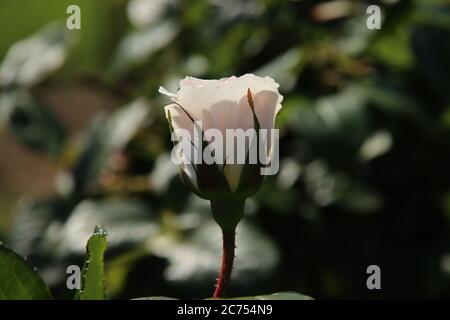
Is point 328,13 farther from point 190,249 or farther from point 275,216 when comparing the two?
point 190,249

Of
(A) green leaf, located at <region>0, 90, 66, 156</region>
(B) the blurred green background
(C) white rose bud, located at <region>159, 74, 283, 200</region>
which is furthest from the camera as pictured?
(A) green leaf, located at <region>0, 90, 66, 156</region>

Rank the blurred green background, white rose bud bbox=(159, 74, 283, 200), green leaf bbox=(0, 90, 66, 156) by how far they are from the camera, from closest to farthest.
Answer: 1. white rose bud bbox=(159, 74, 283, 200)
2. the blurred green background
3. green leaf bbox=(0, 90, 66, 156)

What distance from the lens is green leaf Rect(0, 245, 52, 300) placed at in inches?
21.3

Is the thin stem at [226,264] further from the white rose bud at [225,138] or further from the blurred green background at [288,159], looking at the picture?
the blurred green background at [288,159]

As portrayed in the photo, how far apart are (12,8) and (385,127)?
1865 millimetres

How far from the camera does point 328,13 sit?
1200 millimetres

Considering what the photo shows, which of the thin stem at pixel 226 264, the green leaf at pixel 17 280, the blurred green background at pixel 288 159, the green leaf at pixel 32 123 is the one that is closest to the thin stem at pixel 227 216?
the thin stem at pixel 226 264

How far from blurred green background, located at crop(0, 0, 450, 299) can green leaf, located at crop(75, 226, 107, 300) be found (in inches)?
17.9

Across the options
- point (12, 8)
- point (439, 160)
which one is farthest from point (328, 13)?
point (12, 8)

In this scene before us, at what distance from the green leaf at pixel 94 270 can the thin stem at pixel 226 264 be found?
7 cm

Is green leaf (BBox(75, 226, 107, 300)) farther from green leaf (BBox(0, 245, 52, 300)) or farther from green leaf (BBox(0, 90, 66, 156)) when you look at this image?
green leaf (BBox(0, 90, 66, 156))

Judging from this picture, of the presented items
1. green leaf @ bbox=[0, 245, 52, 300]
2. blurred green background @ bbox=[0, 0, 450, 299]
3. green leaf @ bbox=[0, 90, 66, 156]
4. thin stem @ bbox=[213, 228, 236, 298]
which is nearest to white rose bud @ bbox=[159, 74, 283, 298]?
thin stem @ bbox=[213, 228, 236, 298]
